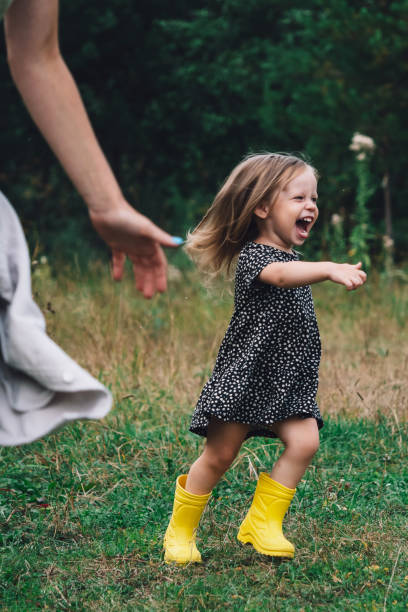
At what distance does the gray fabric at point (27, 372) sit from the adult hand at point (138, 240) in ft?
0.58

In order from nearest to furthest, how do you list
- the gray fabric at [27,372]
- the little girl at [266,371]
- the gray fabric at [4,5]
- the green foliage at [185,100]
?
1. the gray fabric at [27,372]
2. the gray fabric at [4,5]
3. the little girl at [266,371]
4. the green foliage at [185,100]

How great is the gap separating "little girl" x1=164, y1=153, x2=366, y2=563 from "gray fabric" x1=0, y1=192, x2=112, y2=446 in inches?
44.5

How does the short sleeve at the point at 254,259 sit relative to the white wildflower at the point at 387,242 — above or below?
above

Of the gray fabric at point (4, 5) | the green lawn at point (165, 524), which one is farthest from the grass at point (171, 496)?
the gray fabric at point (4, 5)

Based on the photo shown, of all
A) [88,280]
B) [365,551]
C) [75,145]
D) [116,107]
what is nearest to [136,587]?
[365,551]

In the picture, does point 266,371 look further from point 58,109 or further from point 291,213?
point 58,109

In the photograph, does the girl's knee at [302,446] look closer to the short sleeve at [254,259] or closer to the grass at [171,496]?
the grass at [171,496]

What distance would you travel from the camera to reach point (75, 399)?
1573 millimetres

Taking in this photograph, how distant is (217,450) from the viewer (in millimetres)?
2752

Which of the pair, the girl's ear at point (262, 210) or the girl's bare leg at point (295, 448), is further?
the girl's ear at point (262, 210)

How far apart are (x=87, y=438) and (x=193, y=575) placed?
1454 mm

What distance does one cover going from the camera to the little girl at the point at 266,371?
269 cm

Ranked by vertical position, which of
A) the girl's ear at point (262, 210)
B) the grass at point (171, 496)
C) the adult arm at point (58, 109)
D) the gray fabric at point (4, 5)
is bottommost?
the grass at point (171, 496)

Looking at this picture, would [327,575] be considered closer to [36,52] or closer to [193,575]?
[193,575]
